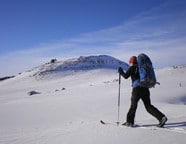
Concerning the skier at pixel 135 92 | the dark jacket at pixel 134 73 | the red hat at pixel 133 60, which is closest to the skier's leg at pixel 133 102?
the skier at pixel 135 92

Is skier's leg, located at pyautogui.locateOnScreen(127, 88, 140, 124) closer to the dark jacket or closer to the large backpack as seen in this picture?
the dark jacket

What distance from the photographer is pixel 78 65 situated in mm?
58469

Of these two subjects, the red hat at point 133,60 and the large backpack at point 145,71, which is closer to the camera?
the large backpack at point 145,71

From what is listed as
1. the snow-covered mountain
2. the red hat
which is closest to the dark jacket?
the red hat

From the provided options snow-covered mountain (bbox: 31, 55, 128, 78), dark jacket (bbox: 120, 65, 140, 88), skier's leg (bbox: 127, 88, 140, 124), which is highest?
snow-covered mountain (bbox: 31, 55, 128, 78)

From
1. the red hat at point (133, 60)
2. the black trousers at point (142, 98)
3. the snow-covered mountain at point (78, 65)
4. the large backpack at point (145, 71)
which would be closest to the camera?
the large backpack at point (145, 71)

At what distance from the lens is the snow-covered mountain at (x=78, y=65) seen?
55844mm

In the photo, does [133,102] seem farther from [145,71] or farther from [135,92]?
[145,71]

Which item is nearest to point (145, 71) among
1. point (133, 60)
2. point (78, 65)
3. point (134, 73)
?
point (134, 73)

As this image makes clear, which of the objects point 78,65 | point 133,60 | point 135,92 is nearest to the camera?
point 135,92

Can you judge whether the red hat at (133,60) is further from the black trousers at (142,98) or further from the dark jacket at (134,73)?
the black trousers at (142,98)

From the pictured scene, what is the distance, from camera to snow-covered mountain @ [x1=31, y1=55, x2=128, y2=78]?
183ft

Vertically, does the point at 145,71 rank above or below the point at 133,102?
above

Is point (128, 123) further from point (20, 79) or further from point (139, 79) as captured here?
point (20, 79)
